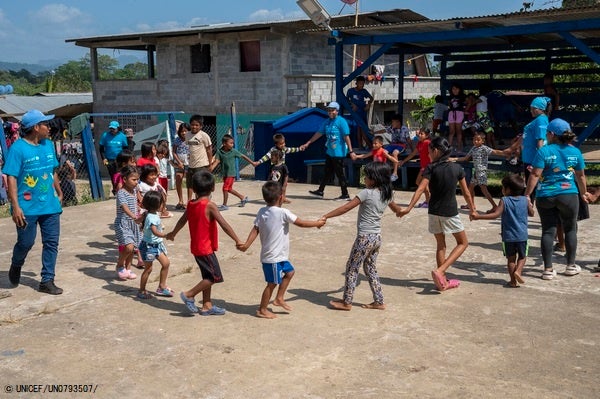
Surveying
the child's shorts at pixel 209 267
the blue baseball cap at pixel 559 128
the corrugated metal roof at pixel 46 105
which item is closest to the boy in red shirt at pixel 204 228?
the child's shorts at pixel 209 267

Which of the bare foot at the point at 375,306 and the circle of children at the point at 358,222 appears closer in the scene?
the circle of children at the point at 358,222

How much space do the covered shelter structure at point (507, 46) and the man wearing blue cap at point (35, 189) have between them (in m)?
8.45

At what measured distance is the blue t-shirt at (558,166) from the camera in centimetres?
731

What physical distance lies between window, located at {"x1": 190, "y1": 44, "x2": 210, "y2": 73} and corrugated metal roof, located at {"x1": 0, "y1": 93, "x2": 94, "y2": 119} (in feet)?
22.1

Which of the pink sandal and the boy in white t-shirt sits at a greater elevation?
the boy in white t-shirt

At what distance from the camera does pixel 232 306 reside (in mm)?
6594

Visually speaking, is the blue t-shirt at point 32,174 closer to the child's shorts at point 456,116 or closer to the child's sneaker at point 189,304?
the child's sneaker at point 189,304

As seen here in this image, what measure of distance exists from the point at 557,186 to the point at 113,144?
790 cm

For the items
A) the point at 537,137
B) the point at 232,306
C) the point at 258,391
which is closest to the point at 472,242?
the point at 537,137

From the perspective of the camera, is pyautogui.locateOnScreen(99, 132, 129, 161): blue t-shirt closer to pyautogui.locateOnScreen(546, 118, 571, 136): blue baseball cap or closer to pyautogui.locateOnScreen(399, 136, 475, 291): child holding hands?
pyautogui.locateOnScreen(399, 136, 475, 291): child holding hands

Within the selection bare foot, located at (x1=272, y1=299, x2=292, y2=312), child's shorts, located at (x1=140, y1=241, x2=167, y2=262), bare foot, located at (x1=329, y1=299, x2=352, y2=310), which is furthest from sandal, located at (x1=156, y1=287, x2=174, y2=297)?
bare foot, located at (x1=329, y1=299, x2=352, y2=310)

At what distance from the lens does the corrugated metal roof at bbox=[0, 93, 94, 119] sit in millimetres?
30672

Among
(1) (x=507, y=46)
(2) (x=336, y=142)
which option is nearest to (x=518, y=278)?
(2) (x=336, y=142)

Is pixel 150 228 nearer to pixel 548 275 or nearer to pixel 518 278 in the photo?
pixel 518 278
